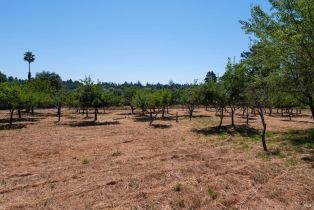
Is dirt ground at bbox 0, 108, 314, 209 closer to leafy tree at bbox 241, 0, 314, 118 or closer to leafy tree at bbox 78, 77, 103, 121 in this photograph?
leafy tree at bbox 241, 0, 314, 118

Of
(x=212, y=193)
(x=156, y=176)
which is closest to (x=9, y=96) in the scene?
(x=156, y=176)

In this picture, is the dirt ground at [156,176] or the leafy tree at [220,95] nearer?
the dirt ground at [156,176]

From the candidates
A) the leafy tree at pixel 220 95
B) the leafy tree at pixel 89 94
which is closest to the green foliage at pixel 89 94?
the leafy tree at pixel 89 94

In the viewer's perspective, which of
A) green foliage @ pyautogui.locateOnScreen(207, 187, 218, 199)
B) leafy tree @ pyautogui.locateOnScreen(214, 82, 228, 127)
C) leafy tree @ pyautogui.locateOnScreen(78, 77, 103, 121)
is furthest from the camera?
leafy tree @ pyautogui.locateOnScreen(78, 77, 103, 121)

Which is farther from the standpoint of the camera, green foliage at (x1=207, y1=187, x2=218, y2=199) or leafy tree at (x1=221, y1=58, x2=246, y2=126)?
leafy tree at (x1=221, y1=58, x2=246, y2=126)

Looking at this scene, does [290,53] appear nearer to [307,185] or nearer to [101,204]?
[307,185]

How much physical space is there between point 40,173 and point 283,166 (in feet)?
37.6

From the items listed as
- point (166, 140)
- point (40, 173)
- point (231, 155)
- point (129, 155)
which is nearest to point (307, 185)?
point (231, 155)

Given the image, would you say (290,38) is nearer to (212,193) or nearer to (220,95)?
(212,193)

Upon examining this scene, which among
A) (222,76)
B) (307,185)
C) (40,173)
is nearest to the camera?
(307,185)

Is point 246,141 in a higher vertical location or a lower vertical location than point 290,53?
lower

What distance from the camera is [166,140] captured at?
2481cm

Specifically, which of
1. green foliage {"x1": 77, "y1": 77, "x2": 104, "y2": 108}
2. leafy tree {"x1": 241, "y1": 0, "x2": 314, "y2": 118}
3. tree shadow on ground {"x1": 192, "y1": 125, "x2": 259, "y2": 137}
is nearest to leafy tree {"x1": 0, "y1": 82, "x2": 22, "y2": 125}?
green foliage {"x1": 77, "y1": 77, "x2": 104, "y2": 108}

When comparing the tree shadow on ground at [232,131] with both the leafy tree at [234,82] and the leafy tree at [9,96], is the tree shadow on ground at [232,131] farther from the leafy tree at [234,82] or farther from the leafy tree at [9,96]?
the leafy tree at [9,96]
